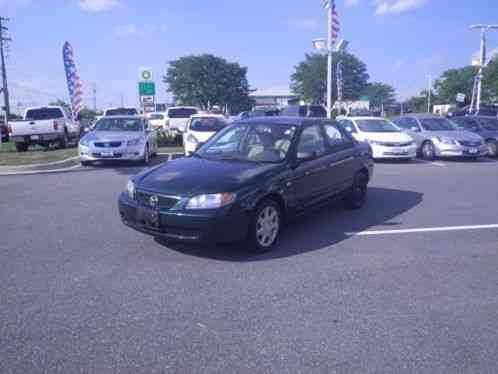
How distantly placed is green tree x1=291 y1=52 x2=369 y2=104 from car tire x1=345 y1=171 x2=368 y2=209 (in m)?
62.1

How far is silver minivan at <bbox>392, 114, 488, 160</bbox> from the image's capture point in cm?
1466

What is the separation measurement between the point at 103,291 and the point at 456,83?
3226 inches

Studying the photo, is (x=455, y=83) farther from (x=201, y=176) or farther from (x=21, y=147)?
(x=201, y=176)

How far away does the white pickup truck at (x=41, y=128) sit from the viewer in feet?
55.3

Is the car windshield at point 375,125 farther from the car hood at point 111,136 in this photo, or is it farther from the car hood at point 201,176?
the car hood at point 201,176

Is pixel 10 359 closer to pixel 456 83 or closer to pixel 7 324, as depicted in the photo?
pixel 7 324

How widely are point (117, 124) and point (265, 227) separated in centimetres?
1001

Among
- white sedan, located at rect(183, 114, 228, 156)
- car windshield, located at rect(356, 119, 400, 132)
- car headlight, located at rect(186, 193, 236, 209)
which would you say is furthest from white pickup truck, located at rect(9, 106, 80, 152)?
car headlight, located at rect(186, 193, 236, 209)

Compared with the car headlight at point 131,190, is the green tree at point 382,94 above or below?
above

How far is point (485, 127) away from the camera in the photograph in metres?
17.1

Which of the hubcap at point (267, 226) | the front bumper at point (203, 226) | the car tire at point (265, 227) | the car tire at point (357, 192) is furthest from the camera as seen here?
the car tire at point (357, 192)

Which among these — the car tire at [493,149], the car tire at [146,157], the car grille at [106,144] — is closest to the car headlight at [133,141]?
the car grille at [106,144]

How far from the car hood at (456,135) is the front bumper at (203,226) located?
12196 millimetres

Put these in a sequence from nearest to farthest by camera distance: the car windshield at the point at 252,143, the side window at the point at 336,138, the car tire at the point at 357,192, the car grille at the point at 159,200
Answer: the car grille at the point at 159,200, the car windshield at the point at 252,143, the side window at the point at 336,138, the car tire at the point at 357,192
